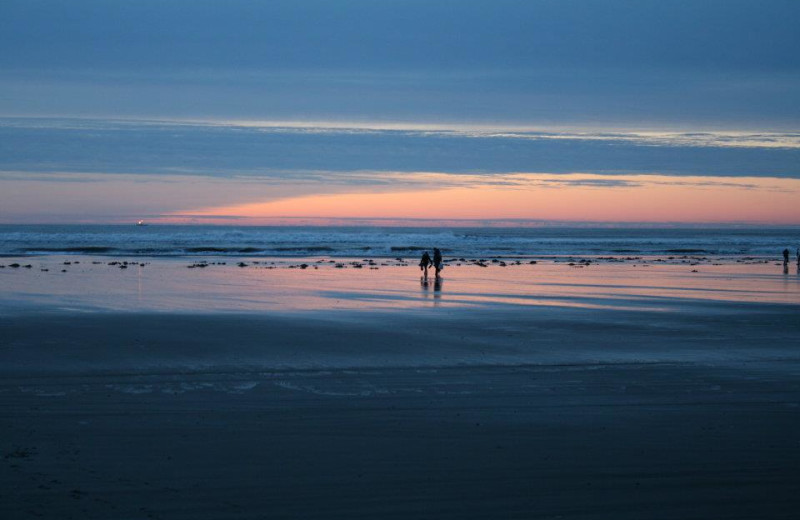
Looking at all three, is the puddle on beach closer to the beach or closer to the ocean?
the beach

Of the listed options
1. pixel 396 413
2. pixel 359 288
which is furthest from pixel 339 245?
pixel 396 413

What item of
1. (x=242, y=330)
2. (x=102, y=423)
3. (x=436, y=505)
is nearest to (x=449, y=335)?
(x=242, y=330)

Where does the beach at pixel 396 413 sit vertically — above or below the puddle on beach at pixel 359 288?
below

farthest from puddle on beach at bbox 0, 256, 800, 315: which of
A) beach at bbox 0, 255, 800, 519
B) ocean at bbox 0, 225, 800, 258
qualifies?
ocean at bbox 0, 225, 800, 258

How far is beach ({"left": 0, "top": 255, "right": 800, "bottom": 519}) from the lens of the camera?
19.9 ft

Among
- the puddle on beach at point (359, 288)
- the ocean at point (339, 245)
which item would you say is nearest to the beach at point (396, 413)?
the puddle on beach at point (359, 288)

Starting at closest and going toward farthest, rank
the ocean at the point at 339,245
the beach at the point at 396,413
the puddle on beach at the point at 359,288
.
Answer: the beach at the point at 396,413
the puddle on beach at the point at 359,288
the ocean at the point at 339,245

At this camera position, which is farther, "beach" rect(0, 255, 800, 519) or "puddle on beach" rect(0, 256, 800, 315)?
"puddle on beach" rect(0, 256, 800, 315)

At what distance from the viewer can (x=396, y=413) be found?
8.56 metres

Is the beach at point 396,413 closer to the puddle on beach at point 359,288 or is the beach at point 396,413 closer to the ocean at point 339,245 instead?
the puddle on beach at point 359,288

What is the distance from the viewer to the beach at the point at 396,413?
19.9 ft

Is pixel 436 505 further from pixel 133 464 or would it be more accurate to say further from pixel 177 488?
pixel 133 464

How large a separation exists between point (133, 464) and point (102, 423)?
4.83 ft

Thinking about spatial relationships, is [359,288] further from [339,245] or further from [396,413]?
[339,245]
